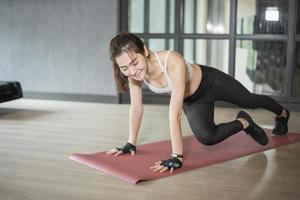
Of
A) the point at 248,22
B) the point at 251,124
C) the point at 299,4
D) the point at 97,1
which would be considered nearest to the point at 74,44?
the point at 97,1

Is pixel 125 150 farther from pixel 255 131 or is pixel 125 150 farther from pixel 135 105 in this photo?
pixel 255 131

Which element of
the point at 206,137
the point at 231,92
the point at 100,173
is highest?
the point at 231,92

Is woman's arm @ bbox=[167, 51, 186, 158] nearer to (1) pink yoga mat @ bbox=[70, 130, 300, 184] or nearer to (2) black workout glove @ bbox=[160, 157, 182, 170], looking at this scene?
(2) black workout glove @ bbox=[160, 157, 182, 170]

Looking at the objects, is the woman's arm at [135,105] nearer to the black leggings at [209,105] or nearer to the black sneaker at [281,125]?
the black leggings at [209,105]

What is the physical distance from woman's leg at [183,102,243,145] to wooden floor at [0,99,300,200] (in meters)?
0.19

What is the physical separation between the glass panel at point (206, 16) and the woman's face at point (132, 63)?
277 centimetres

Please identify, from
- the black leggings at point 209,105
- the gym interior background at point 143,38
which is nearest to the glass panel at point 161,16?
the gym interior background at point 143,38

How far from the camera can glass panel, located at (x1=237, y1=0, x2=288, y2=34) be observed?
15.5 ft

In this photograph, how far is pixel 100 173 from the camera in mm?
2441

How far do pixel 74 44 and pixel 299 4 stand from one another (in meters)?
2.65

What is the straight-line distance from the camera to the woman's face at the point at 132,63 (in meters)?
2.30

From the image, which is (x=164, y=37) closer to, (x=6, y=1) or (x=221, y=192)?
(x=6, y=1)

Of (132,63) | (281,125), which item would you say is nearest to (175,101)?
(132,63)

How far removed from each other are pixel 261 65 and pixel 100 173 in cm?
303
